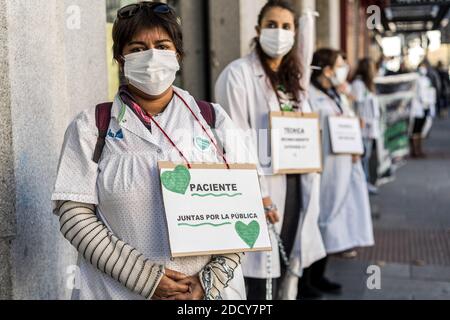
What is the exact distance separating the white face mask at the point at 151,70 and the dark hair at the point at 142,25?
58 millimetres

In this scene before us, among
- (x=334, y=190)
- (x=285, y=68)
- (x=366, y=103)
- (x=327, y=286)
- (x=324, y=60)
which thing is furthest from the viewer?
(x=366, y=103)

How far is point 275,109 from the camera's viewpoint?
433 cm

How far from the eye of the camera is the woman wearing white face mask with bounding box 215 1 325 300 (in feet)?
13.9

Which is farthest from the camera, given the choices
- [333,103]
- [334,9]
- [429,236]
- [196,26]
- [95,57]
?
[334,9]

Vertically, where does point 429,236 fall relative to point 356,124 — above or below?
below

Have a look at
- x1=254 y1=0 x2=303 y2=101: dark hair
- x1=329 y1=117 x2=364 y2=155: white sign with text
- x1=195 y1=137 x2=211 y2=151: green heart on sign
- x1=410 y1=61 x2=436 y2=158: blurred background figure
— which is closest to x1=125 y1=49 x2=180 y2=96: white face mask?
x1=195 y1=137 x2=211 y2=151: green heart on sign

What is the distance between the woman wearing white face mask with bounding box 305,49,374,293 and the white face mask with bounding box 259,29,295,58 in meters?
1.44

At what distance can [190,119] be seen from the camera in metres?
2.72

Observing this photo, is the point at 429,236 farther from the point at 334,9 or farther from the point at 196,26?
the point at 334,9

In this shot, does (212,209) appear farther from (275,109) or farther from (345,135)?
(345,135)

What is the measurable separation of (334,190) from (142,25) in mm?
3645

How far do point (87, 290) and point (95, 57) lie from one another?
6.50ft

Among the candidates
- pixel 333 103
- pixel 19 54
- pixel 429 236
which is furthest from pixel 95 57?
pixel 429 236

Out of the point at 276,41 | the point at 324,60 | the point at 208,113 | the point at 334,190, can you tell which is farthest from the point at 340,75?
the point at 208,113
